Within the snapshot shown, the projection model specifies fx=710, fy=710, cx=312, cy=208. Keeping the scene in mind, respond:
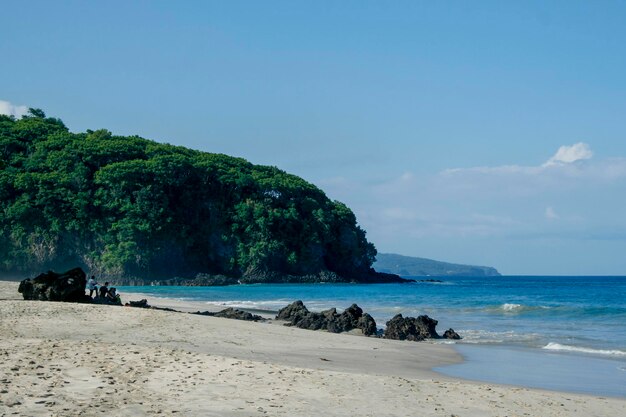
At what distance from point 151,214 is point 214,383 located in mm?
82008

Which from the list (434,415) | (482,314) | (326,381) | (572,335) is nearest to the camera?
(434,415)

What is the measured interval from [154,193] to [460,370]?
78.8m

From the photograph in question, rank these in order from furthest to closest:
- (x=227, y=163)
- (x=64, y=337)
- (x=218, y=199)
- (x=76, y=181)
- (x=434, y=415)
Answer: (x=227, y=163), (x=218, y=199), (x=76, y=181), (x=64, y=337), (x=434, y=415)

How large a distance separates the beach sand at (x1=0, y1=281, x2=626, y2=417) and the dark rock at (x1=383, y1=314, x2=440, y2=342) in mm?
6477

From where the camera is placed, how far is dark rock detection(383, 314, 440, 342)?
24.7 m

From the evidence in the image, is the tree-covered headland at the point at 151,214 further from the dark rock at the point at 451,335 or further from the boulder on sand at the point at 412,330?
the dark rock at the point at 451,335

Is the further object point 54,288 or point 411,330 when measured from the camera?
point 411,330

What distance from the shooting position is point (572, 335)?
88.1ft

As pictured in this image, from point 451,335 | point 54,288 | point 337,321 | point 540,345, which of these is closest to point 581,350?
point 540,345

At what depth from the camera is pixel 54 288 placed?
979 inches

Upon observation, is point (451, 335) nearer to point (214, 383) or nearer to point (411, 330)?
point (411, 330)

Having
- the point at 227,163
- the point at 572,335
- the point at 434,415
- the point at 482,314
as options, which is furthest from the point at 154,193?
the point at 434,415

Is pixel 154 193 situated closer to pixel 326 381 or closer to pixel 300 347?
pixel 300 347

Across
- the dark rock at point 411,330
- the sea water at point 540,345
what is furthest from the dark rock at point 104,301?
the sea water at point 540,345
